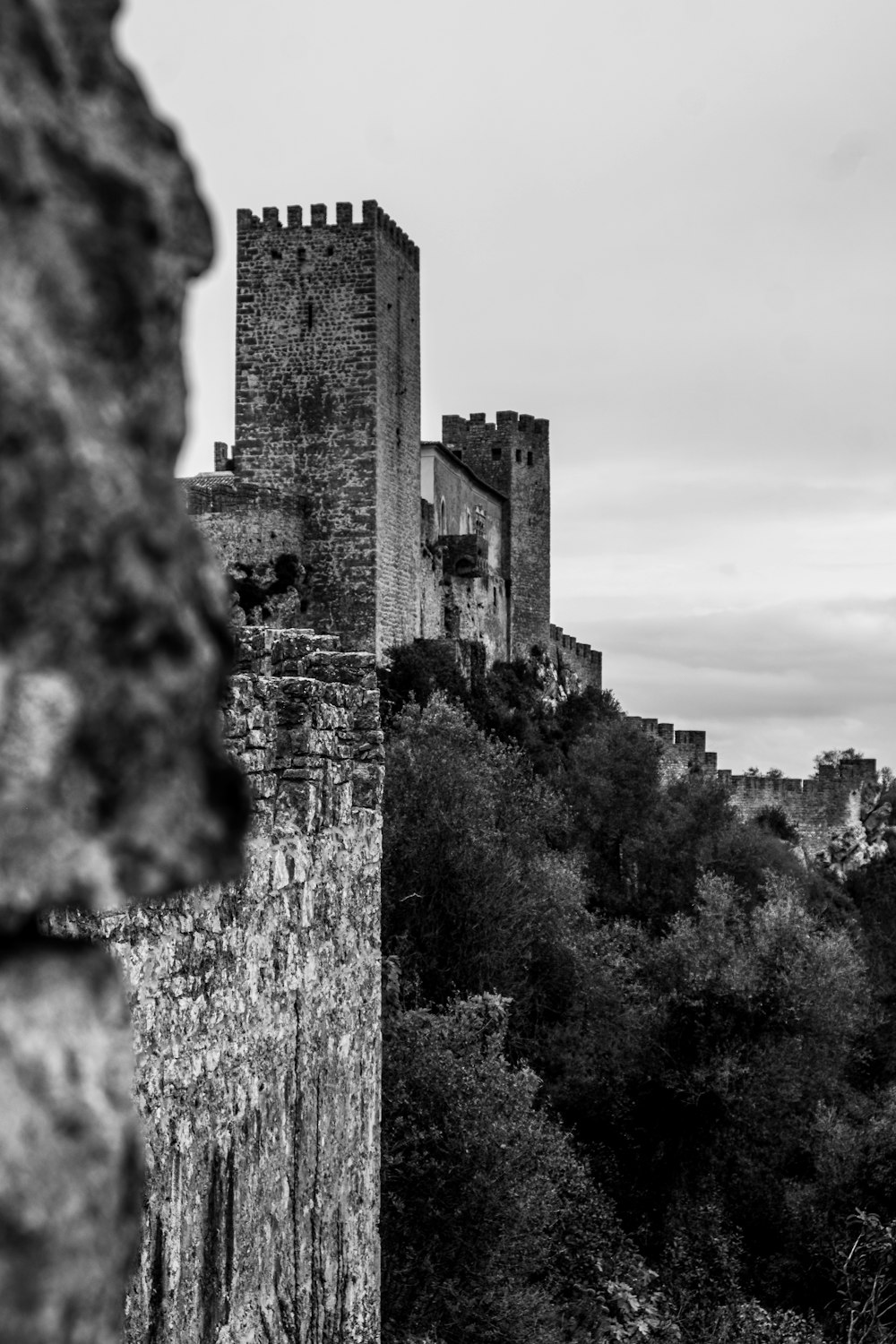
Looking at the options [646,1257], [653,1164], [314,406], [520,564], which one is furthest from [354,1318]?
[520,564]

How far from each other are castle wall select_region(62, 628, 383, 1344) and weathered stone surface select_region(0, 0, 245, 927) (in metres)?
3.90

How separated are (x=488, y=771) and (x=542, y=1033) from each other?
14.5 ft

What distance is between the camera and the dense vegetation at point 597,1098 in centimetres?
1471

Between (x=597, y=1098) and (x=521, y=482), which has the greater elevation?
(x=521, y=482)

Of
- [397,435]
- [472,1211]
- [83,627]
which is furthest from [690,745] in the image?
[83,627]

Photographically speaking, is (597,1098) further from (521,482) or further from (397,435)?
(521,482)

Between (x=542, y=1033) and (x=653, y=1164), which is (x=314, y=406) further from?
(x=653, y=1164)

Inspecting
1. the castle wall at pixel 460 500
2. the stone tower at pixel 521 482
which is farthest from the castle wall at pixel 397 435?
the stone tower at pixel 521 482

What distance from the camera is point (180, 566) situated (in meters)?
1.24

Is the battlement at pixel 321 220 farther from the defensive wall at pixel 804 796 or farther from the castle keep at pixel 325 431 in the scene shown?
the defensive wall at pixel 804 796

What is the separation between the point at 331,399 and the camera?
32.5m

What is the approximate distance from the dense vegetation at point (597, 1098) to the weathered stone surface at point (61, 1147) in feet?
38.5

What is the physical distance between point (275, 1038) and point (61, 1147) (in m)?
5.64

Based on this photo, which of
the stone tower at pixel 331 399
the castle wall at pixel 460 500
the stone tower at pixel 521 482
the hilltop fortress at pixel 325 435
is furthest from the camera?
the stone tower at pixel 521 482
